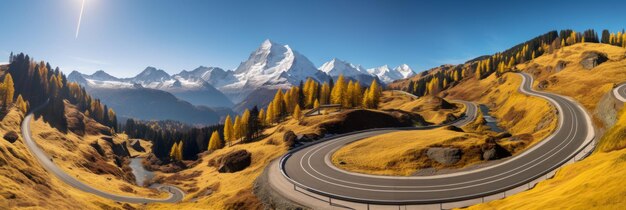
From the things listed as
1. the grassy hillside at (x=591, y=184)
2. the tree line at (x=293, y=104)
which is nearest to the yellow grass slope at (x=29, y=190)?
the grassy hillside at (x=591, y=184)

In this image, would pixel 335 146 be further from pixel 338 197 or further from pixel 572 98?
pixel 572 98

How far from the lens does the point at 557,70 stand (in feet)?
560

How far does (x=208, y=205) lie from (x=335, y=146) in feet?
110

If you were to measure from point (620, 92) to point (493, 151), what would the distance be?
1723 inches

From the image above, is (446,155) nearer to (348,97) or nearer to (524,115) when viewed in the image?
(524,115)

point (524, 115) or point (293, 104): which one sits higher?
point (293, 104)

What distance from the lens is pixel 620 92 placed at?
241 feet

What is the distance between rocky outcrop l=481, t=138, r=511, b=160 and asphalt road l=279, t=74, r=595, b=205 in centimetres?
172

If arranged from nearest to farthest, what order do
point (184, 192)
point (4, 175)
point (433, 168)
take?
point (4, 175)
point (433, 168)
point (184, 192)

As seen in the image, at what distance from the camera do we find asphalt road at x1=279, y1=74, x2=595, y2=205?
43.3 meters

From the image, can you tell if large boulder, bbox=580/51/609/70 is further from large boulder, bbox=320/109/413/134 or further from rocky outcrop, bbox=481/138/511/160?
rocky outcrop, bbox=481/138/511/160

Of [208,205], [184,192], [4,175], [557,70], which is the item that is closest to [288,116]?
[184,192]

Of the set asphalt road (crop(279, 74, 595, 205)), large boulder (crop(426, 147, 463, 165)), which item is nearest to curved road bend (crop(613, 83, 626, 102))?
asphalt road (crop(279, 74, 595, 205))

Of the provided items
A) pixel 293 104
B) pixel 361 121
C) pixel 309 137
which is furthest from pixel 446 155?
pixel 293 104
